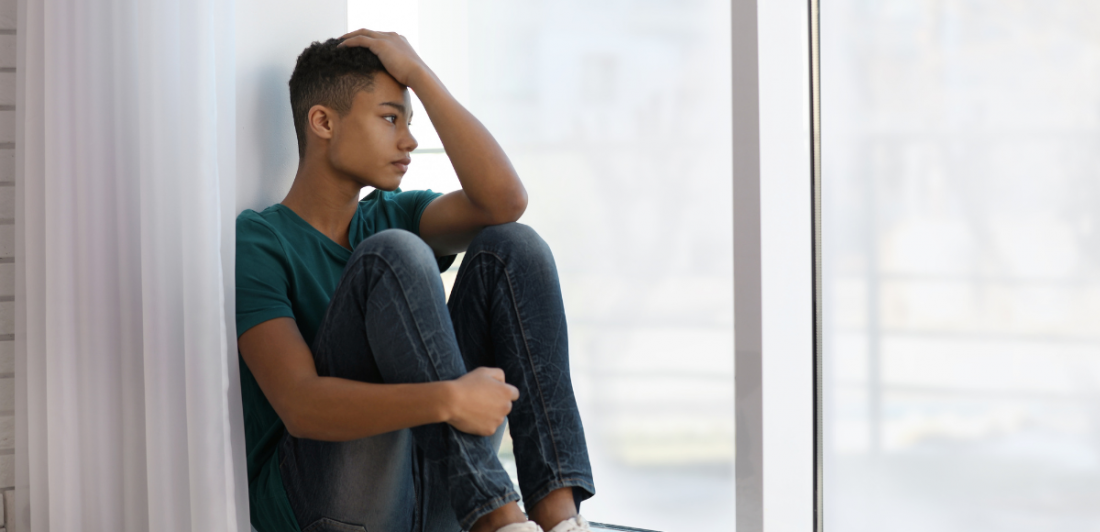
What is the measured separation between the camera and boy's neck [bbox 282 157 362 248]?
1.24m

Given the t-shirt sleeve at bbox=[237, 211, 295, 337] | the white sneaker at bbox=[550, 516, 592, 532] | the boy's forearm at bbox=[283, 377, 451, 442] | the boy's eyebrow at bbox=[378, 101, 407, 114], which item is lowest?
the white sneaker at bbox=[550, 516, 592, 532]

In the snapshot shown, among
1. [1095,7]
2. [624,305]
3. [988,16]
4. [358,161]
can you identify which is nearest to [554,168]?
[624,305]

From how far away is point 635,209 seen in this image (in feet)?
5.20

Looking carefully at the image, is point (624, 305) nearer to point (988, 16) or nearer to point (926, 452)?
point (926, 452)

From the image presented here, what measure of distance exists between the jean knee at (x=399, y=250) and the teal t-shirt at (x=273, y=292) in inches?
6.7

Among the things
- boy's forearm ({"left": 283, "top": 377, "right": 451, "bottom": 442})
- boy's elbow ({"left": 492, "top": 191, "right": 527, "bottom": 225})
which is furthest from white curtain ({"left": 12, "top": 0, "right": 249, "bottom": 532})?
boy's elbow ({"left": 492, "top": 191, "right": 527, "bottom": 225})

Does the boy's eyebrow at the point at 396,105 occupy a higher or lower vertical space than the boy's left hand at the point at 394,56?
lower

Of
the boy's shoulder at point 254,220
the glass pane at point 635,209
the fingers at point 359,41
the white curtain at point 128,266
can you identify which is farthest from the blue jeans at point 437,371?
the glass pane at point 635,209

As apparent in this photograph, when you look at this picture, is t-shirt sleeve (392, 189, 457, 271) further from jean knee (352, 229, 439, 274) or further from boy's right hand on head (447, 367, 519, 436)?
boy's right hand on head (447, 367, 519, 436)

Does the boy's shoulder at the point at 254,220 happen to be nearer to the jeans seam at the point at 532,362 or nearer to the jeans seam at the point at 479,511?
the jeans seam at the point at 532,362

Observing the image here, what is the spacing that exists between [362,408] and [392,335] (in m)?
0.09

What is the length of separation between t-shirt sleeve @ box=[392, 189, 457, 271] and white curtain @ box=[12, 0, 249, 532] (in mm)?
343

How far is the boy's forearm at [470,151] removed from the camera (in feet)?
3.97

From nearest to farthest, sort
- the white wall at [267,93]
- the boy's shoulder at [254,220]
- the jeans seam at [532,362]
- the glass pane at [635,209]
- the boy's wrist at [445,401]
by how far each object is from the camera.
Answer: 1. the boy's wrist at [445,401]
2. the jeans seam at [532,362]
3. the boy's shoulder at [254,220]
4. the white wall at [267,93]
5. the glass pane at [635,209]
